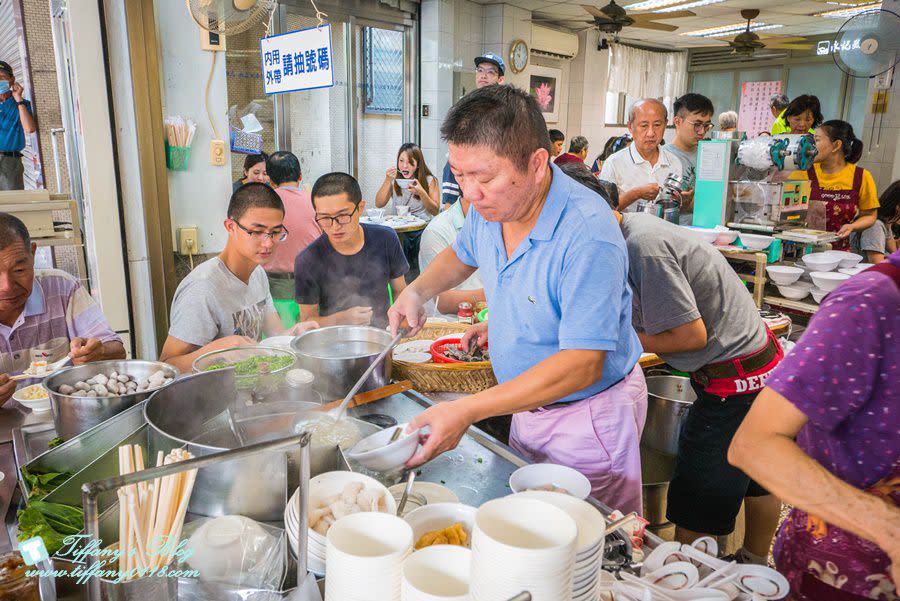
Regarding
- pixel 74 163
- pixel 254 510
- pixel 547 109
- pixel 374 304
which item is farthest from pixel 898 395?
pixel 547 109

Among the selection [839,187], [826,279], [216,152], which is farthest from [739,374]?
[839,187]

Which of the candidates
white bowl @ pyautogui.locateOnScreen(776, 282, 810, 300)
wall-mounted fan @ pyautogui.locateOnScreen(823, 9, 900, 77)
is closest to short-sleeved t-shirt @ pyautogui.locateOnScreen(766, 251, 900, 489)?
white bowl @ pyautogui.locateOnScreen(776, 282, 810, 300)

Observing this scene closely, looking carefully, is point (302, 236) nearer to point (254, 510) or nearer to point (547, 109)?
point (254, 510)

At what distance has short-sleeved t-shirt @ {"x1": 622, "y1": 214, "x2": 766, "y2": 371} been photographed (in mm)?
2391

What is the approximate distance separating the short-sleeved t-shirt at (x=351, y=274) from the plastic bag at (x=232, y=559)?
2292 mm

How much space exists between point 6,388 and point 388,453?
1.61m

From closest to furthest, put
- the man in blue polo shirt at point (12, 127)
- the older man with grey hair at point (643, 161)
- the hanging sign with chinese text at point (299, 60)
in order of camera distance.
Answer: the hanging sign with chinese text at point (299, 60)
the older man with grey hair at point (643, 161)
the man in blue polo shirt at point (12, 127)

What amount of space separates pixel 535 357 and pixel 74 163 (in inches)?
159

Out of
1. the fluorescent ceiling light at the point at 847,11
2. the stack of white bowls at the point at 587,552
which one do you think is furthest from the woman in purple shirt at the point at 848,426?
the fluorescent ceiling light at the point at 847,11

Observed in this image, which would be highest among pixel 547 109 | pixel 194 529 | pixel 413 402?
pixel 547 109

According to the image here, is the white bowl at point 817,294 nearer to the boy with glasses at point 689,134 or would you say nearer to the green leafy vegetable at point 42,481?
the boy with glasses at point 689,134

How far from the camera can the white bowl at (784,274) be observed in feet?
15.4

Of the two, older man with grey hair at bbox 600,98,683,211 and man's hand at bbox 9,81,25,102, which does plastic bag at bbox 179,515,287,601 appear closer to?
older man with grey hair at bbox 600,98,683,211

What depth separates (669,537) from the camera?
3430 millimetres
